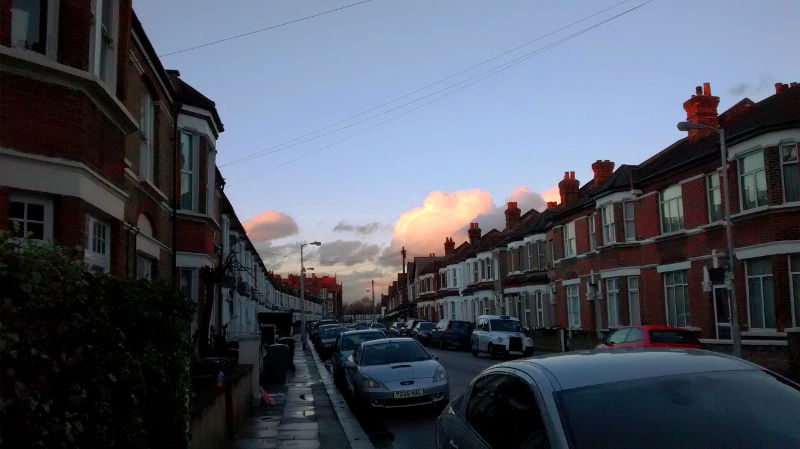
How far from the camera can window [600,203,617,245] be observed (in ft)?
100

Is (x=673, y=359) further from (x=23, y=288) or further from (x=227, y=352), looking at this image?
(x=227, y=352)

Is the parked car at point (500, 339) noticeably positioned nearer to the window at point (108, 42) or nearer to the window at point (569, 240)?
the window at point (569, 240)

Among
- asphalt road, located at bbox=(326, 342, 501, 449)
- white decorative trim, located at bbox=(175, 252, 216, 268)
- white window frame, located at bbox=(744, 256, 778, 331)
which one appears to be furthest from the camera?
white window frame, located at bbox=(744, 256, 778, 331)

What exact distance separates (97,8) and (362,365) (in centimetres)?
830

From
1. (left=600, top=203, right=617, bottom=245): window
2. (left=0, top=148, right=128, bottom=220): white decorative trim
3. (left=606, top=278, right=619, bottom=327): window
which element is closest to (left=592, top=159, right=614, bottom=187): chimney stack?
(left=600, top=203, right=617, bottom=245): window

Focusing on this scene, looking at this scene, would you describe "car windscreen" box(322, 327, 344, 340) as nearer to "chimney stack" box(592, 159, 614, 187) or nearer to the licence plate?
"chimney stack" box(592, 159, 614, 187)

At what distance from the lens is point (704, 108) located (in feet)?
86.8

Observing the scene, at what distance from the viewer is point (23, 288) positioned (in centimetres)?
362

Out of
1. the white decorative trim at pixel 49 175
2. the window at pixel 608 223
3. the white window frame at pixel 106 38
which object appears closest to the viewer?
the white decorative trim at pixel 49 175

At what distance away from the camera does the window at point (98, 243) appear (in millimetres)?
8938

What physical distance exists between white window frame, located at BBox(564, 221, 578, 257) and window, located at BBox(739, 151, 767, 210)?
46.7 feet

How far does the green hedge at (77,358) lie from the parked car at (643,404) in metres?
2.29

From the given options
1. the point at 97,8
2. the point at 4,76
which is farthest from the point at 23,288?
the point at 97,8

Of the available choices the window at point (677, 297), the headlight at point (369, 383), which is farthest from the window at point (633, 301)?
the headlight at point (369, 383)
